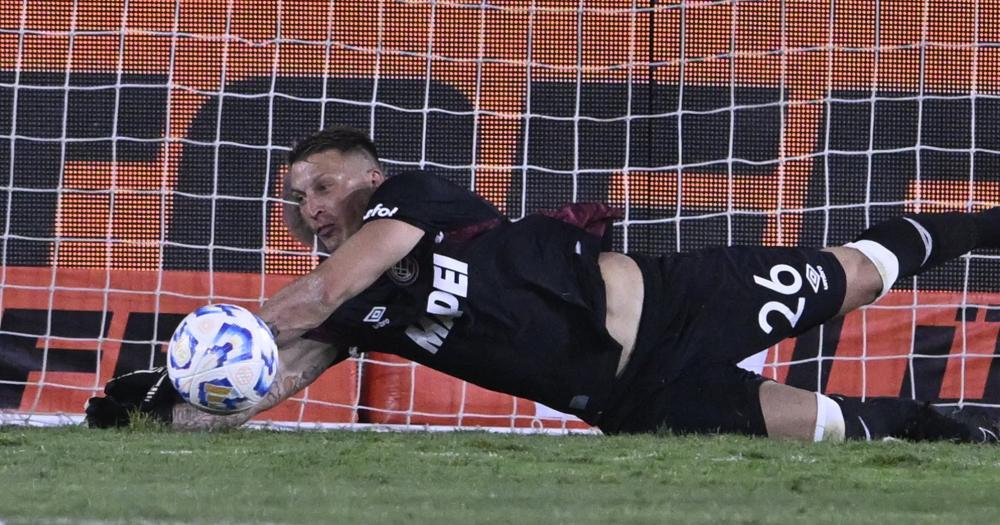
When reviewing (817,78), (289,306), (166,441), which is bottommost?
(166,441)

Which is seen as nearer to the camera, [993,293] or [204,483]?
[204,483]

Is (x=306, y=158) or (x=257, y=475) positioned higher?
(x=306, y=158)

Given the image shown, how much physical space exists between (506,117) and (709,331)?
6.30 feet

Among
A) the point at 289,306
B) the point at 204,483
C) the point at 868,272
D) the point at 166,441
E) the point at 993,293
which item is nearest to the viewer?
the point at 204,483

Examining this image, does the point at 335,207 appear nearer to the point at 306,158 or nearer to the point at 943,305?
the point at 306,158

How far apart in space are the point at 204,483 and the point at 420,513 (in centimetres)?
61

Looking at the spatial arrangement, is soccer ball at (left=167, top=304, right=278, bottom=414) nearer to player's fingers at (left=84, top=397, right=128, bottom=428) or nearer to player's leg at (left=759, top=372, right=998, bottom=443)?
player's fingers at (left=84, top=397, right=128, bottom=428)

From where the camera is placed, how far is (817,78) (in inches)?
241

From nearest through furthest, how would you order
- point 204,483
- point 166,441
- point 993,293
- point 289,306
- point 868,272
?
point 204,483, point 289,306, point 166,441, point 868,272, point 993,293

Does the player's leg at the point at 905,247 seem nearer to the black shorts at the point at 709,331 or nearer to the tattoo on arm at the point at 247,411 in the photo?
the black shorts at the point at 709,331

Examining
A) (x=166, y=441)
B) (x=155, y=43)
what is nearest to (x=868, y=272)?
(x=166, y=441)

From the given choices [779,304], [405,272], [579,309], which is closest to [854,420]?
[779,304]

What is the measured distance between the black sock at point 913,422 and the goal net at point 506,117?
1539 mm

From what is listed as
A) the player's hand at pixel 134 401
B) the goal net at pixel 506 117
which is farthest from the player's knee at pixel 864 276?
the player's hand at pixel 134 401
